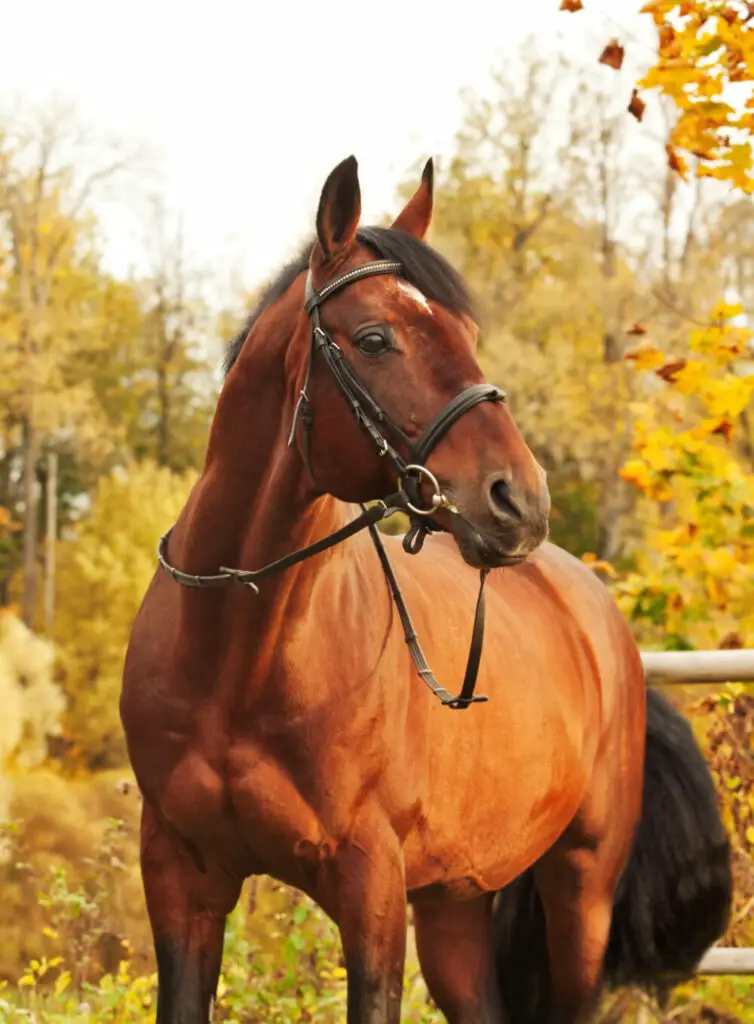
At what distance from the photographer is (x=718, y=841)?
4594 mm

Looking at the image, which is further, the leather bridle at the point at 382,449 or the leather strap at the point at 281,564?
the leather strap at the point at 281,564

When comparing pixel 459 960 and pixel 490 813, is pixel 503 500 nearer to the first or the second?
pixel 490 813

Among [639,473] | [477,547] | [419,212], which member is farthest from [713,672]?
[477,547]

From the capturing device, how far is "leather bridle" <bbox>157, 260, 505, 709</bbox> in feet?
8.87

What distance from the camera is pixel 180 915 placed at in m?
3.24

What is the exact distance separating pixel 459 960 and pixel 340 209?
2454 millimetres

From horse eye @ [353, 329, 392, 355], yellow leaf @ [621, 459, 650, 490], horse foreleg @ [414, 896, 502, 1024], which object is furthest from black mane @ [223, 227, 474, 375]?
yellow leaf @ [621, 459, 650, 490]

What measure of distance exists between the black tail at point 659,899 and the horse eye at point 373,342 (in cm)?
223

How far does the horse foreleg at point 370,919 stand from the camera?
9.76 feet

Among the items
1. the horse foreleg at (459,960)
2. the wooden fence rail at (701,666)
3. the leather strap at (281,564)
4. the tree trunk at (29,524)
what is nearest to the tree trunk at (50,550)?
the tree trunk at (29,524)

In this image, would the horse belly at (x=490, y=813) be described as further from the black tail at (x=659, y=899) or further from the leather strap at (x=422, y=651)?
the black tail at (x=659, y=899)

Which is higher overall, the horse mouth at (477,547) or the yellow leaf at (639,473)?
the yellow leaf at (639,473)

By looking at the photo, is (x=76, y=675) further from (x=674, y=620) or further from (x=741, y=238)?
(x=674, y=620)

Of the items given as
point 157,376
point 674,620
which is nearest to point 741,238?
point 157,376
